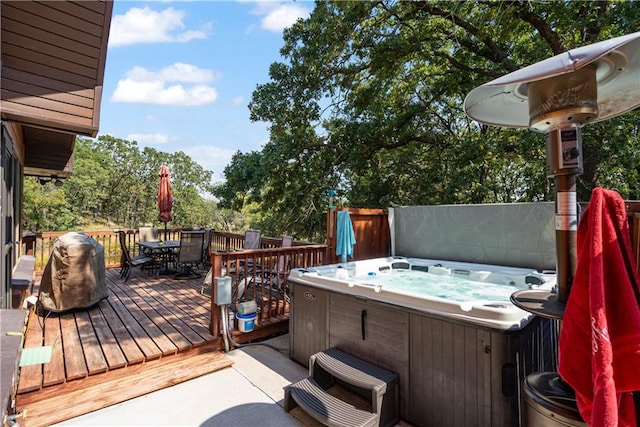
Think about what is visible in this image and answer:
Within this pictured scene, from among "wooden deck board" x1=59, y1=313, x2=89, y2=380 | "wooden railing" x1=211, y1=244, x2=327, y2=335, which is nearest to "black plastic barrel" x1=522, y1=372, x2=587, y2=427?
"wooden railing" x1=211, y1=244, x2=327, y2=335

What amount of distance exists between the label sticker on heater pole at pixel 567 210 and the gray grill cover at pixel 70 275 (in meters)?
5.13

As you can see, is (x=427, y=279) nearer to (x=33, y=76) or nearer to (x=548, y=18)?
(x=33, y=76)

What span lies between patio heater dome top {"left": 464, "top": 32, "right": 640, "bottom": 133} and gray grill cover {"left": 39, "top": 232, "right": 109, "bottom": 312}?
194 inches

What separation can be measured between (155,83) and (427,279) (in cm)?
1283

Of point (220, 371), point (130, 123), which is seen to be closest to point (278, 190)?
point (220, 371)

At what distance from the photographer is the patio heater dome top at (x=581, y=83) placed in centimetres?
129

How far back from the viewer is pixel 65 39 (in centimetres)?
294

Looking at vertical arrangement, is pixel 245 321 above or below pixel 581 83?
below

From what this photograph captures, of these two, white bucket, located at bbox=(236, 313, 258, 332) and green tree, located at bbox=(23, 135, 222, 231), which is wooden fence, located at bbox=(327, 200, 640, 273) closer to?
white bucket, located at bbox=(236, 313, 258, 332)

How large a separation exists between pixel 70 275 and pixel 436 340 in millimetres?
4544

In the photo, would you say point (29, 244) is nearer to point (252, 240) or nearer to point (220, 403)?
point (252, 240)

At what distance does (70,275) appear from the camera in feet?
14.0

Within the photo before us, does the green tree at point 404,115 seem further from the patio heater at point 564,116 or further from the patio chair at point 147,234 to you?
the patio heater at point 564,116

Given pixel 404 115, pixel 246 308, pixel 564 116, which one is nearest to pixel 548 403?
pixel 564 116
